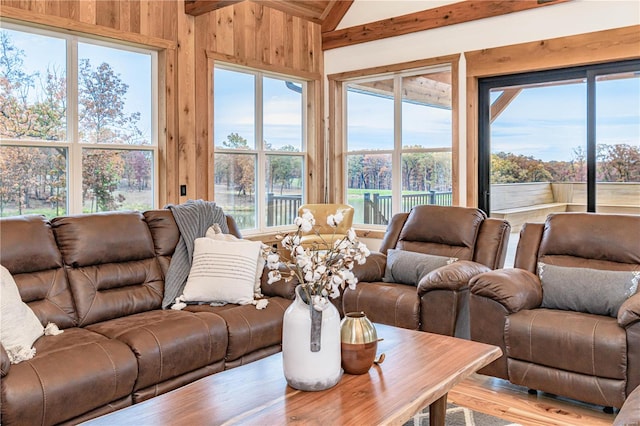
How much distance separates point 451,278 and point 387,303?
0.50 meters

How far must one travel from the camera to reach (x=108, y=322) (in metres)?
2.94

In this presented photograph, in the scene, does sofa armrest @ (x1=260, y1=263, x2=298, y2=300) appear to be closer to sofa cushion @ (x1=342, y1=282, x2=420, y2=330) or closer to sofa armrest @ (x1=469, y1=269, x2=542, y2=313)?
sofa cushion @ (x1=342, y1=282, x2=420, y2=330)

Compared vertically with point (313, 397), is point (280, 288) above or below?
above

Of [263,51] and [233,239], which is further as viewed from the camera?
[263,51]

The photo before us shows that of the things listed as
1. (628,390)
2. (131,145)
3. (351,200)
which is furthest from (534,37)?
(131,145)

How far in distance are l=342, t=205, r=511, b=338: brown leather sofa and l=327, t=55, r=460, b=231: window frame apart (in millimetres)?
1269

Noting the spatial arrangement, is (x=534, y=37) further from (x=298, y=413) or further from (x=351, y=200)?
(x=298, y=413)

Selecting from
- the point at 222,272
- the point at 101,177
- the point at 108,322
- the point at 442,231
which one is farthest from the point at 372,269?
the point at 101,177

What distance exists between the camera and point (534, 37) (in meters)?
4.74

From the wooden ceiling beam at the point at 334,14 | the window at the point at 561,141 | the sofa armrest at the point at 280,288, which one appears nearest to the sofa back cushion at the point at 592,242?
the window at the point at 561,141

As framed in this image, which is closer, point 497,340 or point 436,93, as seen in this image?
point 497,340

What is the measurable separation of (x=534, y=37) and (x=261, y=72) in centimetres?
272

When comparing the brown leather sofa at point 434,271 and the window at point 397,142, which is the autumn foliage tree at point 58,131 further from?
the window at point 397,142

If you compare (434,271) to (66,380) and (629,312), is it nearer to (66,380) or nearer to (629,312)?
(629,312)
